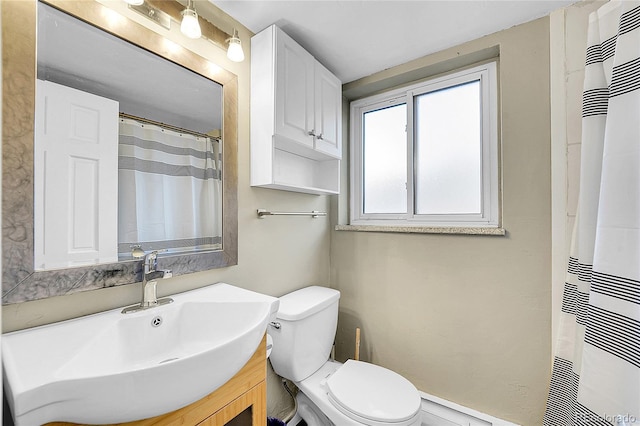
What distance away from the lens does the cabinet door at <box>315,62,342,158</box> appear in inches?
64.8

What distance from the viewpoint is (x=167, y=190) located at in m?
1.14

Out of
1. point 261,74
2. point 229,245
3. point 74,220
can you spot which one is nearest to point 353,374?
point 229,245

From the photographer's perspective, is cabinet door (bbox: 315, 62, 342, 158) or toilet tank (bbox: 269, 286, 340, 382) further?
cabinet door (bbox: 315, 62, 342, 158)

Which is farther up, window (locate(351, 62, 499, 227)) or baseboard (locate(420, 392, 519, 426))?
window (locate(351, 62, 499, 227))

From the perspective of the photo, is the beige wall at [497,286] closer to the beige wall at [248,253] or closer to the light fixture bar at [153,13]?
the beige wall at [248,253]

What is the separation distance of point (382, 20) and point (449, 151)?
0.81 meters

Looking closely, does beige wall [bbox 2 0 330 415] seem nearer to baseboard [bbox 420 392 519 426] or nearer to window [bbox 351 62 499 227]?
window [bbox 351 62 499 227]

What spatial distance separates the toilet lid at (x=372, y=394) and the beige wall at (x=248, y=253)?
0.40 metres

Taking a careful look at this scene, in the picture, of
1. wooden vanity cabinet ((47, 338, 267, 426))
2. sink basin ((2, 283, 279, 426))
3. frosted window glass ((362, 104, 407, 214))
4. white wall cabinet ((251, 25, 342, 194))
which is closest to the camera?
sink basin ((2, 283, 279, 426))

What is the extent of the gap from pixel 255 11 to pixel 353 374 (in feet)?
5.73

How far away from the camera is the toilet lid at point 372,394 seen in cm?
118

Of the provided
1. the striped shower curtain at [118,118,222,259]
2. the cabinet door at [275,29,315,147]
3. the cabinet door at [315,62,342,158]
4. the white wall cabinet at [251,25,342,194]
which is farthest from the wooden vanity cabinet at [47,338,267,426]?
the cabinet door at [315,62,342,158]

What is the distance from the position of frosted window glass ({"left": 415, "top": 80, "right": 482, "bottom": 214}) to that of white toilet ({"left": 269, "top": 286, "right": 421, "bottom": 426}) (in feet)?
2.87

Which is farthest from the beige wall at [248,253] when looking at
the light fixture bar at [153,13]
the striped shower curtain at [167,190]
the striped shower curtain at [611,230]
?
the striped shower curtain at [611,230]
